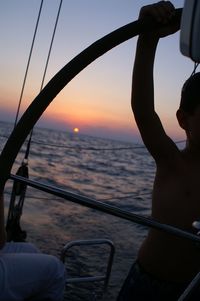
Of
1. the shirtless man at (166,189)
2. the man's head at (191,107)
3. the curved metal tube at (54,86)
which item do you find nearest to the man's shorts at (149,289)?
the shirtless man at (166,189)

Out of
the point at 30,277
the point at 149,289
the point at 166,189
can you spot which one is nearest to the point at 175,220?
the point at 166,189

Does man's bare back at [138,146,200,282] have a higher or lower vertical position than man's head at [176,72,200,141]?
lower

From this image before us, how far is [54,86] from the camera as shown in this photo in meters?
1.16

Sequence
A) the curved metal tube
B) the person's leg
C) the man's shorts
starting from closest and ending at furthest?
the curved metal tube < the man's shorts < the person's leg

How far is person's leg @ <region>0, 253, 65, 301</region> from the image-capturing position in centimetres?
168

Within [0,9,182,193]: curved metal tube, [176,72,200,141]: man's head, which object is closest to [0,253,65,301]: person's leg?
[0,9,182,193]: curved metal tube

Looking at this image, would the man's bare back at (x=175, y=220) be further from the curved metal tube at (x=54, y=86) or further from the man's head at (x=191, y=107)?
the curved metal tube at (x=54, y=86)

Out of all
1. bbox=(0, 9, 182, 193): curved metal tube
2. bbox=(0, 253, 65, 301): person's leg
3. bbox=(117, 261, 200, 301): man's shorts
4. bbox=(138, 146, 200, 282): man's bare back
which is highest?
bbox=(0, 9, 182, 193): curved metal tube

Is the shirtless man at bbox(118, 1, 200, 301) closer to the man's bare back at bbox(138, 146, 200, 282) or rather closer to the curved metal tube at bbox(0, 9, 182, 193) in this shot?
the man's bare back at bbox(138, 146, 200, 282)

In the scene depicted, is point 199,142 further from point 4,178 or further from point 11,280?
point 11,280

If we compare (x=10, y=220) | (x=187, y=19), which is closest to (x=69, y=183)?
(x=10, y=220)

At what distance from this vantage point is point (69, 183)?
1452 centimetres

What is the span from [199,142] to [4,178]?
0.82 meters

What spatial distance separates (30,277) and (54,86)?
0.94 meters
